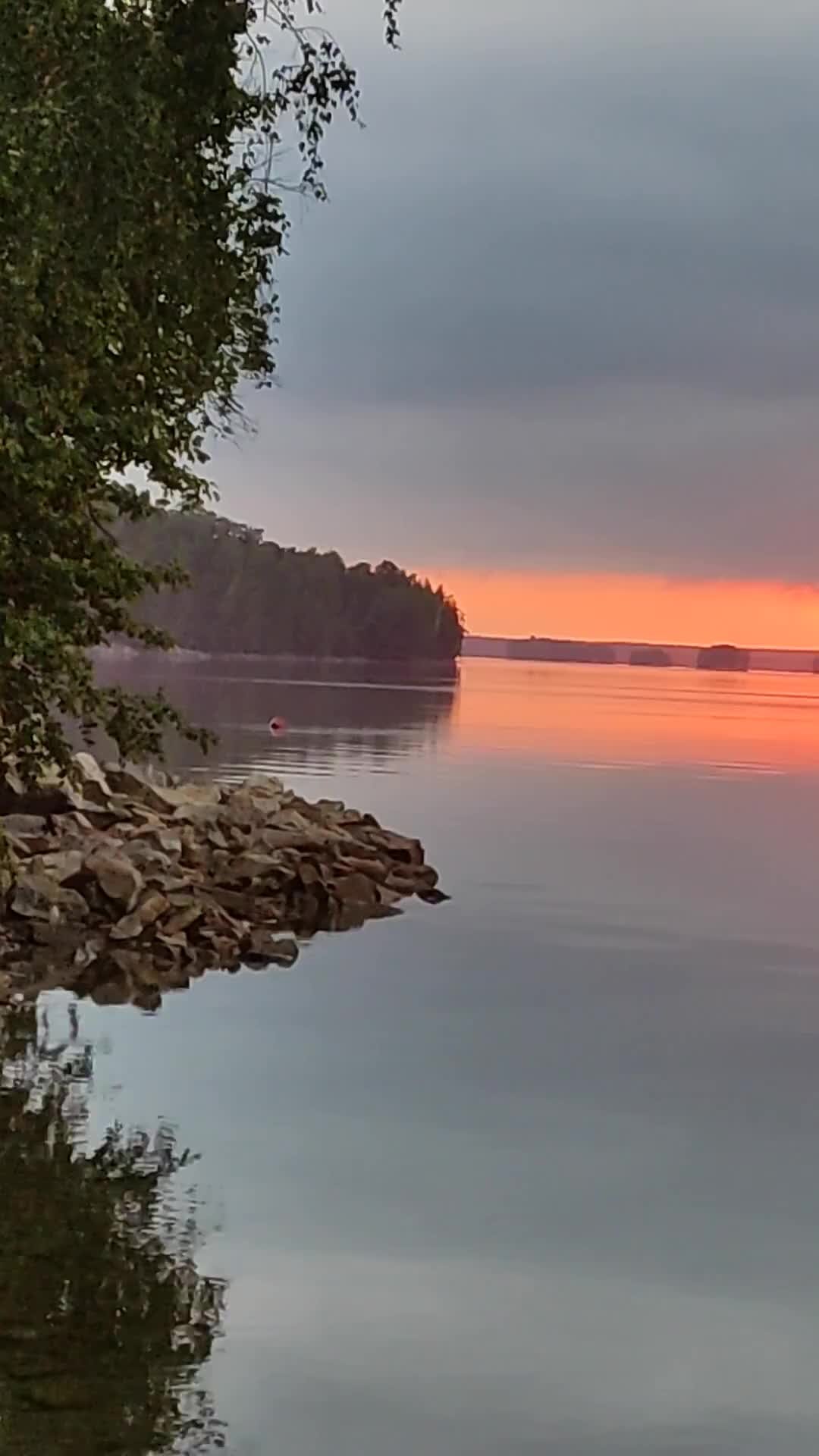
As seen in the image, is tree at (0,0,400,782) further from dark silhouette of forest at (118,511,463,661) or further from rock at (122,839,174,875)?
→ dark silhouette of forest at (118,511,463,661)

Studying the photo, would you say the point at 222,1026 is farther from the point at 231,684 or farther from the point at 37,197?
the point at 231,684

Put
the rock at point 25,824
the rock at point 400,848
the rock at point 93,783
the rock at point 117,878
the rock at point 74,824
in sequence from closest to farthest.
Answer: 1. the rock at point 117,878
2. the rock at point 25,824
3. the rock at point 74,824
4. the rock at point 93,783
5. the rock at point 400,848

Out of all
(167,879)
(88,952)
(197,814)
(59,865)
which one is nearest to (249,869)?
(197,814)

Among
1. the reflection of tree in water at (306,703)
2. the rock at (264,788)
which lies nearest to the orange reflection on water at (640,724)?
the reflection of tree in water at (306,703)

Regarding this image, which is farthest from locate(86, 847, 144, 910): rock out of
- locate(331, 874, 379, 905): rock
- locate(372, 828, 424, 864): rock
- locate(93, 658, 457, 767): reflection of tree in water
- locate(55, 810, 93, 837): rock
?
locate(93, 658, 457, 767): reflection of tree in water

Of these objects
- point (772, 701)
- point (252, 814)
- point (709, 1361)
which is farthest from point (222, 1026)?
point (772, 701)

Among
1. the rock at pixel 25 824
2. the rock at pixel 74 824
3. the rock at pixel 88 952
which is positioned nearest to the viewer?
the rock at pixel 88 952

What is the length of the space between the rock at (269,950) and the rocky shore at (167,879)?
2 centimetres

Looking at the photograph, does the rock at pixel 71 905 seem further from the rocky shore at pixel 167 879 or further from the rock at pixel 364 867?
the rock at pixel 364 867

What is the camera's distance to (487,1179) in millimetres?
9016

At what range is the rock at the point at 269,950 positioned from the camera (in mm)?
14164

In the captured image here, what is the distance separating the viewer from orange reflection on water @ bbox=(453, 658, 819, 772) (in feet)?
141

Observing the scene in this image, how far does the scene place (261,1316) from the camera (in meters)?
7.05

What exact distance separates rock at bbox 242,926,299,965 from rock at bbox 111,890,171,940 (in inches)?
25.6
